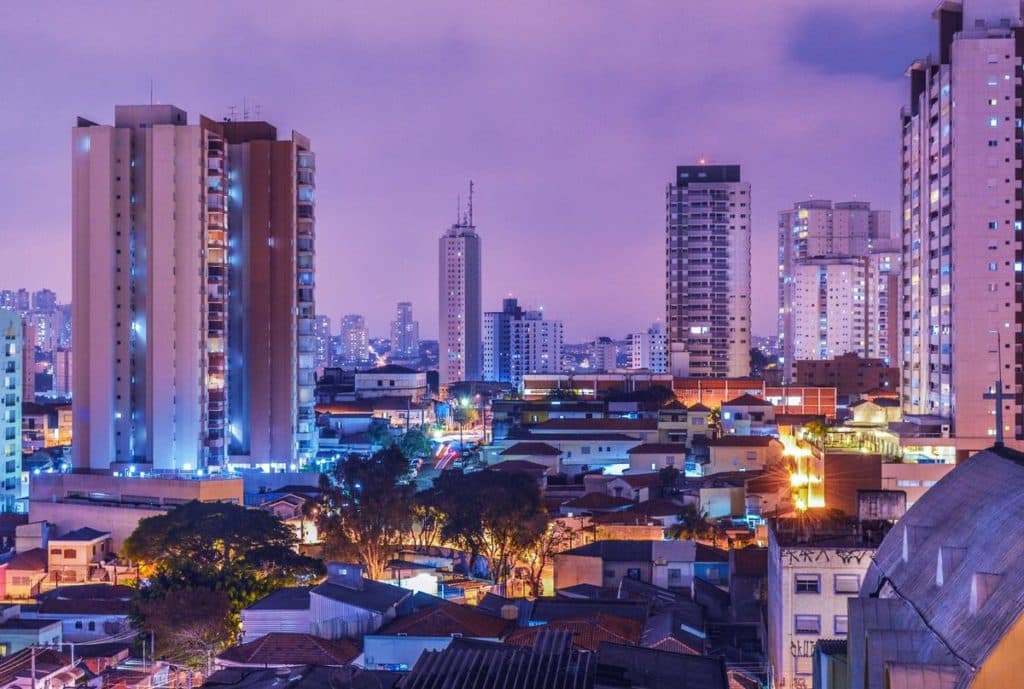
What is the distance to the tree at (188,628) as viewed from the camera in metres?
18.9

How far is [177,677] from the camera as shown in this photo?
18750 millimetres

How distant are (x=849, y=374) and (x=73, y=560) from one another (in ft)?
184

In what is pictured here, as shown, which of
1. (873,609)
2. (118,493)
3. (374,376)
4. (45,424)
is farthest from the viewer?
(374,376)

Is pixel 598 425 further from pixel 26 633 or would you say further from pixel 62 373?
pixel 62 373

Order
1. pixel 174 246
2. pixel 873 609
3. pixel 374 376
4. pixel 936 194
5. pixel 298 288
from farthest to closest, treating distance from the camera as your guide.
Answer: pixel 374 376 < pixel 298 288 < pixel 174 246 < pixel 936 194 < pixel 873 609

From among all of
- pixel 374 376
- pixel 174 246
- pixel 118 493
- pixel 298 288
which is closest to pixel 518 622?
pixel 118 493

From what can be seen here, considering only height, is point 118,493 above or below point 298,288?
below

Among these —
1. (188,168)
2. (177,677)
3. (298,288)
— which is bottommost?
(177,677)

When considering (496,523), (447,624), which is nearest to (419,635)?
(447,624)

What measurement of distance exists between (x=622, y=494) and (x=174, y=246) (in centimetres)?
1702

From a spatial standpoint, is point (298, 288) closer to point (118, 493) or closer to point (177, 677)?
point (118, 493)

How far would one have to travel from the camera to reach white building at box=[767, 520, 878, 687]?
16.3 metres

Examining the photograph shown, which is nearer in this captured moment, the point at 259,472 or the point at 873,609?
the point at 873,609

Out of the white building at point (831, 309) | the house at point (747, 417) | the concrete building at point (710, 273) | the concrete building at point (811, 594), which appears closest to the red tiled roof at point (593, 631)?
the concrete building at point (811, 594)
